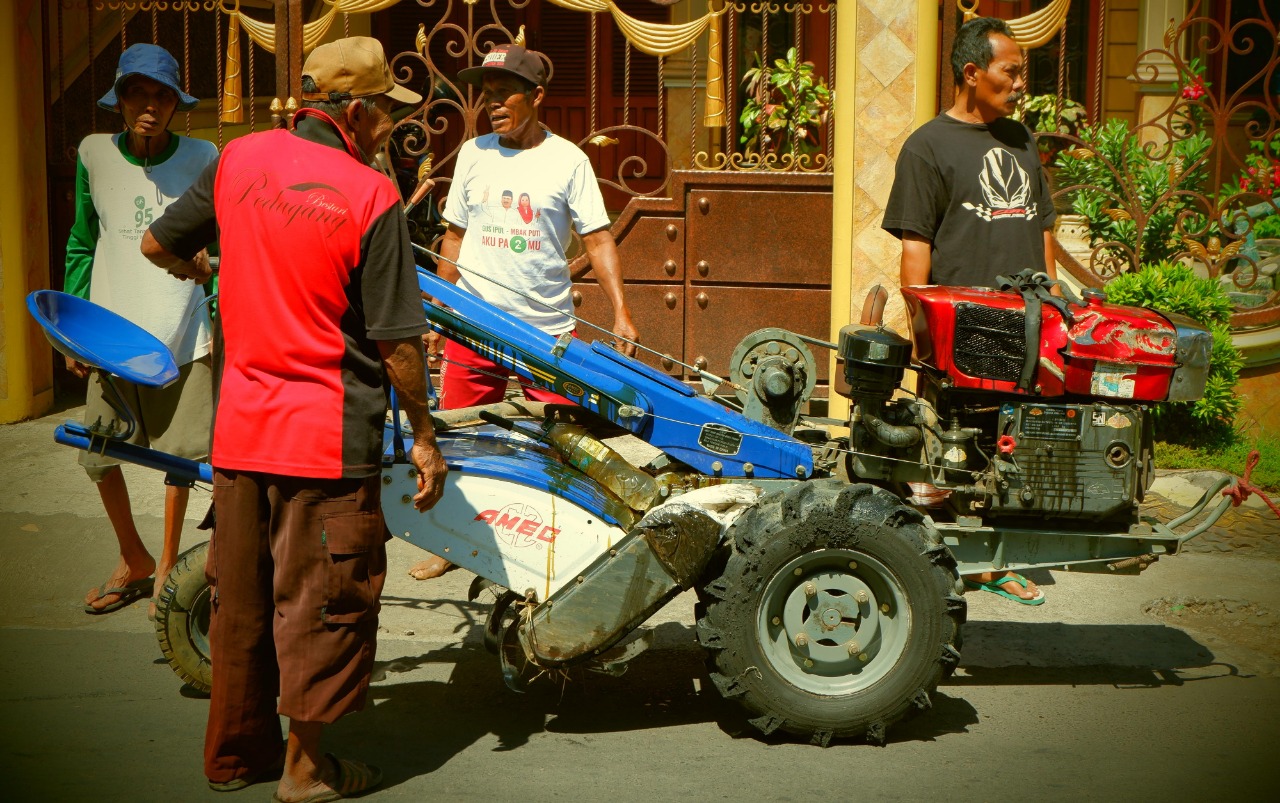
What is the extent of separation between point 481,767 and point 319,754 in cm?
47

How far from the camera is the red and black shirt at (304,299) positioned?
3508mm

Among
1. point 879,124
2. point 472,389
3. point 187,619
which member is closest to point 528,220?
point 472,389

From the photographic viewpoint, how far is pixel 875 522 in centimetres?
397

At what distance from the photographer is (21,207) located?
7.80 meters

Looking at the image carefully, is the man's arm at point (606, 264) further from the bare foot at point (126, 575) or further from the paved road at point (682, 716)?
the bare foot at point (126, 575)

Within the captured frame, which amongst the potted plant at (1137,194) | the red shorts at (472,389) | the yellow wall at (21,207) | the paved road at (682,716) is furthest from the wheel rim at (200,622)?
the potted plant at (1137,194)

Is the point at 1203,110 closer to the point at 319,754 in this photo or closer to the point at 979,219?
the point at 979,219

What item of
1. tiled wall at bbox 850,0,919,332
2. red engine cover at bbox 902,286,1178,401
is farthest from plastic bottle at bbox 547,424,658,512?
tiled wall at bbox 850,0,919,332

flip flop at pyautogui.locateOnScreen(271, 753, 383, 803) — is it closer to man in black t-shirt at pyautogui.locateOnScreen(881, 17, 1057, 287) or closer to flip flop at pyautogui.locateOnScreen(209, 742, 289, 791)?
flip flop at pyautogui.locateOnScreen(209, 742, 289, 791)

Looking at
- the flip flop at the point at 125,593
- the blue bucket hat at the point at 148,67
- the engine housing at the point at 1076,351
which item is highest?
the blue bucket hat at the point at 148,67

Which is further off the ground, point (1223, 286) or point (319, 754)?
point (1223, 286)

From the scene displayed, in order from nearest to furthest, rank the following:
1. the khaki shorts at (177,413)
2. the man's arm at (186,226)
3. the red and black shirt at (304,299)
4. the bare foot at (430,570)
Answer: the red and black shirt at (304,299), the man's arm at (186,226), the khaki shorts at (177,413), the bare foot at (430,570)

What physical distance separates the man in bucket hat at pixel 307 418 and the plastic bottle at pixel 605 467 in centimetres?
64

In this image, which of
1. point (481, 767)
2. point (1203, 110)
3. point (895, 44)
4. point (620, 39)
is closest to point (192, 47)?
point (620, 39)
